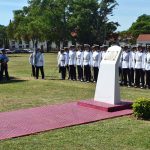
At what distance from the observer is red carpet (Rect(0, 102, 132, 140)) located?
8.84 metres

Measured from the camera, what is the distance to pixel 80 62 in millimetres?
19203

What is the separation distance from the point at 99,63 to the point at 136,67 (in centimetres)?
186

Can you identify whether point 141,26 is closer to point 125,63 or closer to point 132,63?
point 125,63

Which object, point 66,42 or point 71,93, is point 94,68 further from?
point 66,42

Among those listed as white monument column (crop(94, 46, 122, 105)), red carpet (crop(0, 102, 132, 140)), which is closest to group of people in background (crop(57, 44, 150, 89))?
white monument column (crop(94, 46, 122, 105))

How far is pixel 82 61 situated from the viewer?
62.6 ft

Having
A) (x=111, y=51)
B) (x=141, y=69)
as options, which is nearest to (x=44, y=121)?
(x=111, y=51)

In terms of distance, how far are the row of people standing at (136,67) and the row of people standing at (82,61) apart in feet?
4.20

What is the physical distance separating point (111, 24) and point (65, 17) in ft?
41.0

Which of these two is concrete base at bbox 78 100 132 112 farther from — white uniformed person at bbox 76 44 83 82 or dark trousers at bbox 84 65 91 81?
white uniformed person at bbox 76 44 83 82

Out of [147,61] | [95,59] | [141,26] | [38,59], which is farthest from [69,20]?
[147,61]

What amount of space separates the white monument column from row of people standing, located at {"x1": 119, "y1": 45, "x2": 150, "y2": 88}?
4859 millimetres

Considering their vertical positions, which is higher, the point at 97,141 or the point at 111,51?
the point at 111,51

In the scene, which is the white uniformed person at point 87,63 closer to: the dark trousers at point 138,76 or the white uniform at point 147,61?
the dark trousers at point 138,76
